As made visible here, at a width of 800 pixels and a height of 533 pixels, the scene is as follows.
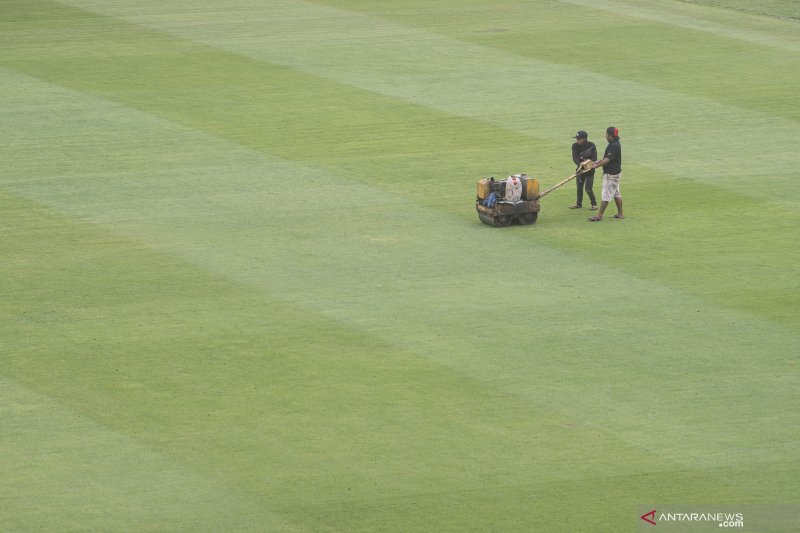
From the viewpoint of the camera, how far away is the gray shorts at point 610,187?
2403cm

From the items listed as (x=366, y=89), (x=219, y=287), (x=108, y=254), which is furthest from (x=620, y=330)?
(x=366, y=89)

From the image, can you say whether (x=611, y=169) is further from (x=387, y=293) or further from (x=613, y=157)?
(x=387, y=293)

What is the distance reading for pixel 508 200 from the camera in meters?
23.7

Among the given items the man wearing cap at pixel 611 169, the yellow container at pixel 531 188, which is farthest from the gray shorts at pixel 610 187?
the yellow container at pixel 531 188

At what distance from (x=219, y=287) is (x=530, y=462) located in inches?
271

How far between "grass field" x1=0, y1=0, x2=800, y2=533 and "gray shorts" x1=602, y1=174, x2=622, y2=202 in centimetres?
51

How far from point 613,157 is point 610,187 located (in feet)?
1.60

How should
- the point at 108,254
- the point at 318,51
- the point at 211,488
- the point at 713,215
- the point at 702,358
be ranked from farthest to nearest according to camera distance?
1. the point at 318,51
2. the point at 713,215
3. the point at 108,254
4. the point at 702,358
5. the point at 211,488

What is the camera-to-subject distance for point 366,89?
3425cm

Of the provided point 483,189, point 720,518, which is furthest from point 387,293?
point 720,518

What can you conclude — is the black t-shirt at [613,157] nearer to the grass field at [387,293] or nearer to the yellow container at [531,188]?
the grass field at [387,293]

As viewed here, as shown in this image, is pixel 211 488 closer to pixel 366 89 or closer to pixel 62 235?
pixel 62 235

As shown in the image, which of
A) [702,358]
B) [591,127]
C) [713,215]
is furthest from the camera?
[591,127]

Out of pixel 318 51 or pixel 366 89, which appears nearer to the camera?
pixel 366 89
